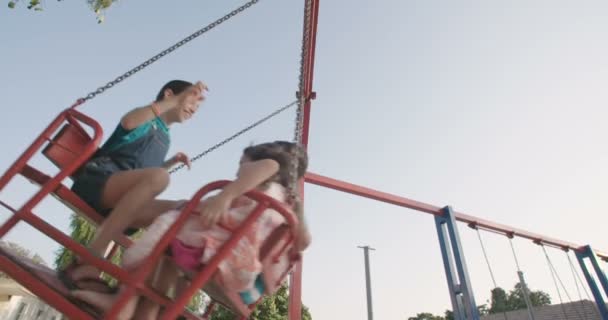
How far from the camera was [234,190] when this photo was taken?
4.63 feet

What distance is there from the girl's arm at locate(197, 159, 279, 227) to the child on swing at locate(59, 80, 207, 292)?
385 mm

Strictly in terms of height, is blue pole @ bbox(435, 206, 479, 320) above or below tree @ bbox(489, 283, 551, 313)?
below

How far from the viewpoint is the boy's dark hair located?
2.18 meters

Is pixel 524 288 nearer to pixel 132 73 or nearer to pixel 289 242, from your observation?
pixel 289 242

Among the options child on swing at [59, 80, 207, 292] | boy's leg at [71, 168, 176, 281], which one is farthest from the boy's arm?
boy's leg at [71, 168, 176, 281]

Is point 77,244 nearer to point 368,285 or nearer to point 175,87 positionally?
point 175,87

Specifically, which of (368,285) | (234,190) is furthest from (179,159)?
(368,285)

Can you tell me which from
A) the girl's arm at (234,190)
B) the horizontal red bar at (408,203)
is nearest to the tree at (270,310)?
the horizontal red bar at (408,203)

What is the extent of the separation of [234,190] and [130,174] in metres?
0.60

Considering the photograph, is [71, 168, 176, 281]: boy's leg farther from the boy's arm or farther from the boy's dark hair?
the boy's dark hair

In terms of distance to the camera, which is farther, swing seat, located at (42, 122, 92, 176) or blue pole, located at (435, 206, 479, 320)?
blue pole, located at (435, 206, 479, 320)

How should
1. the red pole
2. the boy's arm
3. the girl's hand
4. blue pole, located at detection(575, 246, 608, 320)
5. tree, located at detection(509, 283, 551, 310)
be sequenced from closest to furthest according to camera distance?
the boy's arm, the girl's hand, the red pole, blue pole, located at detection(575, 246, 608, 320), tree, located at detection(509, 283, 551, 310)

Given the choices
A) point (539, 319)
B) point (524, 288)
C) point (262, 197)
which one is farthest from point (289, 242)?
point (539, 319)

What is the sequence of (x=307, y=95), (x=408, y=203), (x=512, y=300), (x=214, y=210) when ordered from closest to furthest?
(x=214, y=210), (x=307, y=95), (x=408, y=203), (x=512, y=300)
